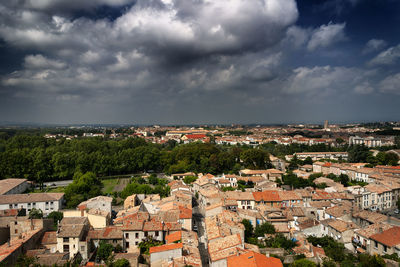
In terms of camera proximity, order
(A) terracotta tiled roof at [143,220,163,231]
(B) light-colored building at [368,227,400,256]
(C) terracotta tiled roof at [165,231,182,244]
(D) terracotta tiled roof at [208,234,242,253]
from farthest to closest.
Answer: (A) terracotta tiled roof at [143,220,163,231] → (C) terracotta tiled roof at [165,231,182,244] → (B) light-colored building at [368,227,400,256] → (D) terracotta tiled roof at [208,234,242,253]

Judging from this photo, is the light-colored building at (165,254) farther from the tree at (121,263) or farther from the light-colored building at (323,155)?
the light-colored building at (323,155)

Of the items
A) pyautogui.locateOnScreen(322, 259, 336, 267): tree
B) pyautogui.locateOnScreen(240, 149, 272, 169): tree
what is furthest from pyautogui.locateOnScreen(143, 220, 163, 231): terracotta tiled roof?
pyautogui.locateOnScreen(240, 149, 272, 169): tree

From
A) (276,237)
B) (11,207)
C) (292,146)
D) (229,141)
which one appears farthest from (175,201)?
(229,141)

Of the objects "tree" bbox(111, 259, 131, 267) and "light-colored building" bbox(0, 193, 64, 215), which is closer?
"tree" bbox(111, 259, 131, 267)

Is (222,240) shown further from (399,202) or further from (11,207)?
(399,202)

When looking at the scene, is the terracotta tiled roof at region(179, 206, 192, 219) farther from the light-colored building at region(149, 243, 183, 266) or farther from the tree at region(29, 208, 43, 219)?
the tree at region(29, 208, 43, 219)

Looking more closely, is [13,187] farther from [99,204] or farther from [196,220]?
[196,220]

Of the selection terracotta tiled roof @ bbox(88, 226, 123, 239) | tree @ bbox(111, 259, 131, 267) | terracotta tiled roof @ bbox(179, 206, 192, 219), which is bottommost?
tree @ bbox(111, 259, 131, 267)

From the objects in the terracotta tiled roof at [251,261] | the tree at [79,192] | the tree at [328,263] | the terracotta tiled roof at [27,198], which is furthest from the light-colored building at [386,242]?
the terracotta tiled roof at [27,198]
